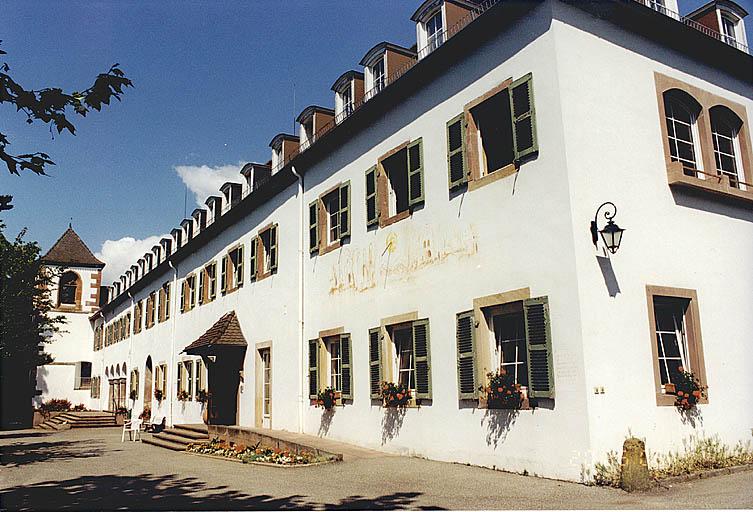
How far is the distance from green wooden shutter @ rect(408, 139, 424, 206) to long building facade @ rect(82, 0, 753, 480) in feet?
0.16

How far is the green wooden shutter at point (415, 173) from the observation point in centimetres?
1267

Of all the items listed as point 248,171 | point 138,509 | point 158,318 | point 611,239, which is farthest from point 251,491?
point 158,318

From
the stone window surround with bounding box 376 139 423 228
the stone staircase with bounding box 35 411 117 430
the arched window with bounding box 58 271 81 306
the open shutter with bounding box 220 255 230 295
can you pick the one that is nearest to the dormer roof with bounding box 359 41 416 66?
the stone window surround with bounding box 376 139 423 228

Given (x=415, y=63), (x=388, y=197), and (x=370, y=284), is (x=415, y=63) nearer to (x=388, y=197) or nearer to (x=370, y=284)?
(x=388, y=197)

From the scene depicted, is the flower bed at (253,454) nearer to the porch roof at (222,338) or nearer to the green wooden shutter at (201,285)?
the porch roof at (222,338)

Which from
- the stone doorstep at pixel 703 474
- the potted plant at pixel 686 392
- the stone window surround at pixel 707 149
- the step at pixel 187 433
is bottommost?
the stone doorstep at pixel 703 474

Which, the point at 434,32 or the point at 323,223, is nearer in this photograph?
the point at 434,32

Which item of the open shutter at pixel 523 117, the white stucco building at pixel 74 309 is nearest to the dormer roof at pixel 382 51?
the open shutter at pixel 523 117

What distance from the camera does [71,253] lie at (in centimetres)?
4853

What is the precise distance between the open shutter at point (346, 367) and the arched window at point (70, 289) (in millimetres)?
38458

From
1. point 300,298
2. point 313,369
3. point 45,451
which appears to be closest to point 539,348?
point 313,369

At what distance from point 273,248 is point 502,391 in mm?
10233

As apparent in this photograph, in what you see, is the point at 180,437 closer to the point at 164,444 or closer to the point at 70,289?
the point at 164,444

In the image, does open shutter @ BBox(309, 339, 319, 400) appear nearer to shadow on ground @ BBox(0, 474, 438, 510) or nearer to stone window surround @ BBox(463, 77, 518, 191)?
shadow on ground @ BBox(0, 474, 438, 510)
